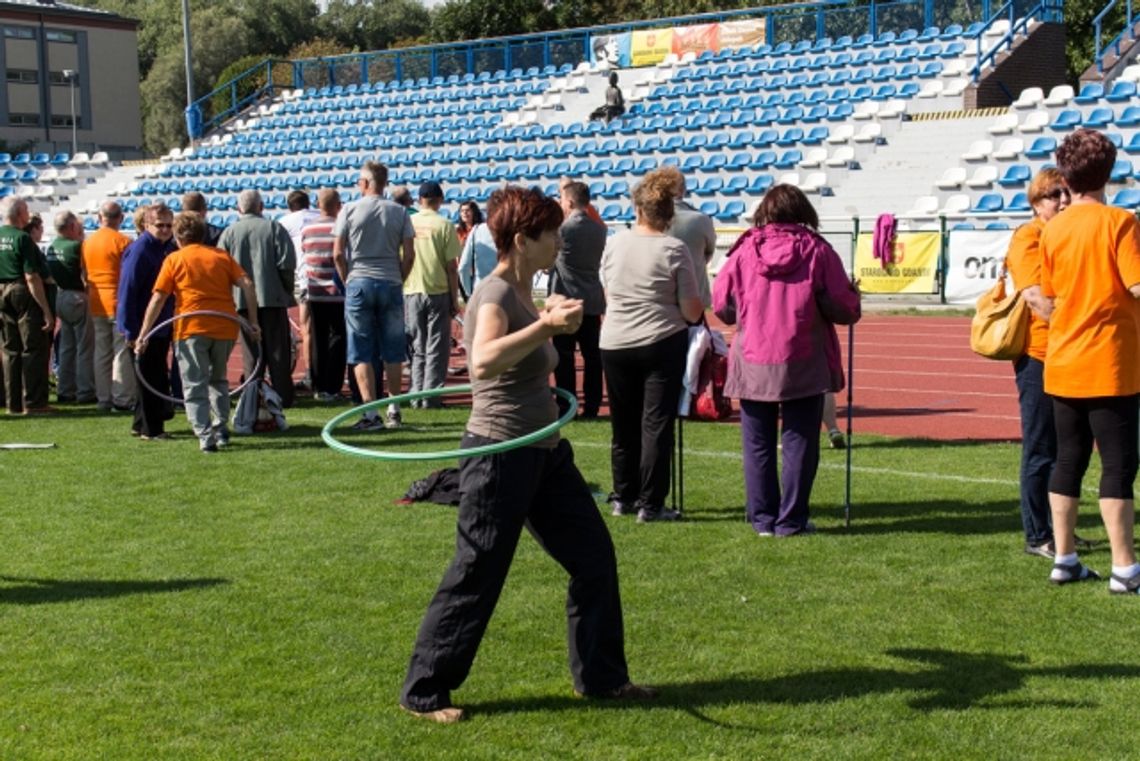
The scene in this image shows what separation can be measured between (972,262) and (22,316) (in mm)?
14044

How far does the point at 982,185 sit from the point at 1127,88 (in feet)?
9.87

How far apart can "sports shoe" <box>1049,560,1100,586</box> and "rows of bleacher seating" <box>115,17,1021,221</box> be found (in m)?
20.0

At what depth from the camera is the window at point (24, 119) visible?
234 feet

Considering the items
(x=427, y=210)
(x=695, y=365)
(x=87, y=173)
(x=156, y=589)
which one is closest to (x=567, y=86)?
(x=87, y=173)

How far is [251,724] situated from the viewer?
508cm

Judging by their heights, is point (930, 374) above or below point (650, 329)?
below

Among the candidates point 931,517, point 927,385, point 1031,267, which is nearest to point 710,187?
point 927,385

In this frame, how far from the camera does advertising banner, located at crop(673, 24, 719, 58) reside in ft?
115

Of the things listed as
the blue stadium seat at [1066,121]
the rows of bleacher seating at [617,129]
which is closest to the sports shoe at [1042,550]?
the blue stadium seat at [1066,121]

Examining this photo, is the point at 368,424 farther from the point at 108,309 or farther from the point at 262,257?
the point at 108,309

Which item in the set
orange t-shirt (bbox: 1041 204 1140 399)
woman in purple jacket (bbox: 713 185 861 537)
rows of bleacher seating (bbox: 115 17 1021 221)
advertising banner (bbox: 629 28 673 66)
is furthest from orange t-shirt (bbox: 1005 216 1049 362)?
advertising banner (bbox: 629 28 673 66)

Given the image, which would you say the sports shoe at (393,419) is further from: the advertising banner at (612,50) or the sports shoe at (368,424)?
the advertising banner at (612,50)

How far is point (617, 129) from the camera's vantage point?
32.0m

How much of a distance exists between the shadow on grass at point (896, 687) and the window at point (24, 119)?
72.6 meters
